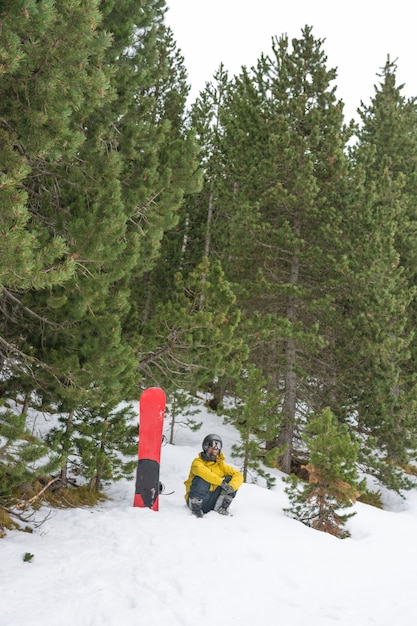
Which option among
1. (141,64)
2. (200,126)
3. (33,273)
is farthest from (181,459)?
(200,126)

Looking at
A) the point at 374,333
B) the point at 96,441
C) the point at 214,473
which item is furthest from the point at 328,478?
the point at 374,333

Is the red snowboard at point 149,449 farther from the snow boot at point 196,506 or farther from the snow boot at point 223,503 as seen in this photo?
the snow boot at point 223,503

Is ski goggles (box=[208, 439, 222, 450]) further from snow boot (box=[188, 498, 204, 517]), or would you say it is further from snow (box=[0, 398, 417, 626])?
snow (box=[0, 398, 417, 626])

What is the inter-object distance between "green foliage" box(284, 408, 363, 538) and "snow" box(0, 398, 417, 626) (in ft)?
1.27

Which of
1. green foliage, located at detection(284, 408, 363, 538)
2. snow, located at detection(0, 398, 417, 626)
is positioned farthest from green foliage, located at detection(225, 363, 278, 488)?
snow, located at detection(0, 398, 417, 626)

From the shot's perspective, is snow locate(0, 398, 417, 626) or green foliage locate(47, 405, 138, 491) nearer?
snow locate(0, 398, 417, 626)

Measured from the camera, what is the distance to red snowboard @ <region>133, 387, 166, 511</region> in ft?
21.9

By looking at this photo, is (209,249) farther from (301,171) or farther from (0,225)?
(0,225)

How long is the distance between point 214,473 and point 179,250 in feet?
34.6

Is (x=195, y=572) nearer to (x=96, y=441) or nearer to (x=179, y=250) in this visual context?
(x=96, y=441)

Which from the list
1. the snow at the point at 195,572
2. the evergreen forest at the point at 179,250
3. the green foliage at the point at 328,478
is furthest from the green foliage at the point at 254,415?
the snow at the point at 195,572

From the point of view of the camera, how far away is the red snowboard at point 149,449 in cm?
666

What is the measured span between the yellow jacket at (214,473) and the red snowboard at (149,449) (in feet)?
1.91

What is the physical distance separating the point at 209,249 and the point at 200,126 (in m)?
5.11
